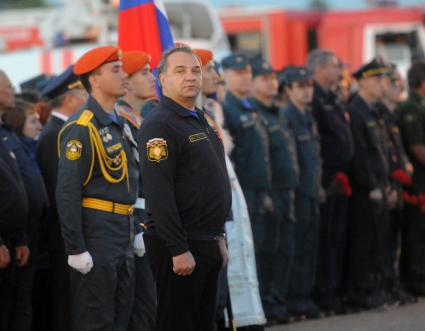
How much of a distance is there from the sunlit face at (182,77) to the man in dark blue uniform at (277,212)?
354cm

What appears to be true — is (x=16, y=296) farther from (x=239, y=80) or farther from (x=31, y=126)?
(x=239, y=80)

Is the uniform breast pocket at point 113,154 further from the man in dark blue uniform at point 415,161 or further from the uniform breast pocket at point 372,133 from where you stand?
the man in dark blue uniform at point 415,161

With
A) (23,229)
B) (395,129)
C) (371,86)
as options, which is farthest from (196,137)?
(395,129)

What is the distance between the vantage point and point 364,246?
36.2 ft

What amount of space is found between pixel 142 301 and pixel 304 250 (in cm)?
→ 325

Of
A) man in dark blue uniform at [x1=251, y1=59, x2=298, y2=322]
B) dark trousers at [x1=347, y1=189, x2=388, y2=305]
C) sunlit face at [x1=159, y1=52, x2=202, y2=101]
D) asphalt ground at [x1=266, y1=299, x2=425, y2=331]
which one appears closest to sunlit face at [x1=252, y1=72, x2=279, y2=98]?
man in dark blue uniform at [x1=251, y1=59, x2=298, y2=322]

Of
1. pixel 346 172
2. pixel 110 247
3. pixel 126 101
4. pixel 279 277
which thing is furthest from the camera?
pixel 346 172

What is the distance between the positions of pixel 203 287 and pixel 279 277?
3634mm

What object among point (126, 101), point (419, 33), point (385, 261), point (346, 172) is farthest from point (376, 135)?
point (419, 33)

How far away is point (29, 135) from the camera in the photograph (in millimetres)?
8789

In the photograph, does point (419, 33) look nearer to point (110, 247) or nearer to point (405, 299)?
point (405, 299)

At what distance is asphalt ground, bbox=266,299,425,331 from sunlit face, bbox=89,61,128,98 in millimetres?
3226

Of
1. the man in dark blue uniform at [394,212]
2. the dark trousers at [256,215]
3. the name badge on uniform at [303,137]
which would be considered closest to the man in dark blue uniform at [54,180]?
the dark trousers at [256,215]

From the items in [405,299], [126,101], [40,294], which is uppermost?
[126,101]
